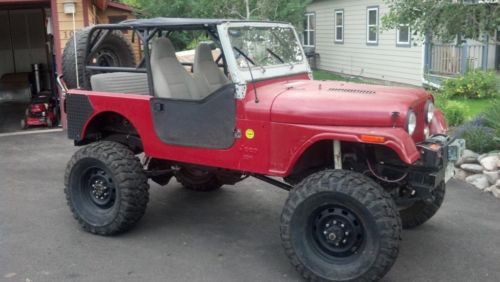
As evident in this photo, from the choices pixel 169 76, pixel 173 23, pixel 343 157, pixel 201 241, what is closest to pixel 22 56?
pixel 169 76

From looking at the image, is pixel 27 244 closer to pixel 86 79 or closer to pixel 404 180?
pixel 86 79

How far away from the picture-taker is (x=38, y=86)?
15555 mm

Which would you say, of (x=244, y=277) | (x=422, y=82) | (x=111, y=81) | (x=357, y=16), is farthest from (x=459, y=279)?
(x=357, y=16)

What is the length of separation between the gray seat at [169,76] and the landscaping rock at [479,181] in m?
3.56

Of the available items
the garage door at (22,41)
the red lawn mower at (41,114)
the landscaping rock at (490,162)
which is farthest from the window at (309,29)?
the landscaping rock at (490,162)

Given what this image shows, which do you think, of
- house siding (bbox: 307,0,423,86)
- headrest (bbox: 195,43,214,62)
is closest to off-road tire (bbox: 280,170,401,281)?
headrest (bbox: 195,43,214,62)

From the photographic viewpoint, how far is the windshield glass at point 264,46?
4.75 meters

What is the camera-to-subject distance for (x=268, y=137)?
4.33 metres

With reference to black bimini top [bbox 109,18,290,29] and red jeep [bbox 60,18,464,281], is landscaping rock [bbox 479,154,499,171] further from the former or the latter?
black bimini top [bbox 109,18,290,29]

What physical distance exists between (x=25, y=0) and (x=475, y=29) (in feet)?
25.9

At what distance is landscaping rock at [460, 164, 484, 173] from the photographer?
6730 millimetres

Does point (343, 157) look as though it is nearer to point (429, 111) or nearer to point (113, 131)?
point (429, 111)

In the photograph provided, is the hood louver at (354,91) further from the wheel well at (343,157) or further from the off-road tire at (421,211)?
the off-road tire at (421,211)

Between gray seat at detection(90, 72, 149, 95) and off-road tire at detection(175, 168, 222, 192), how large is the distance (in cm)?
114
